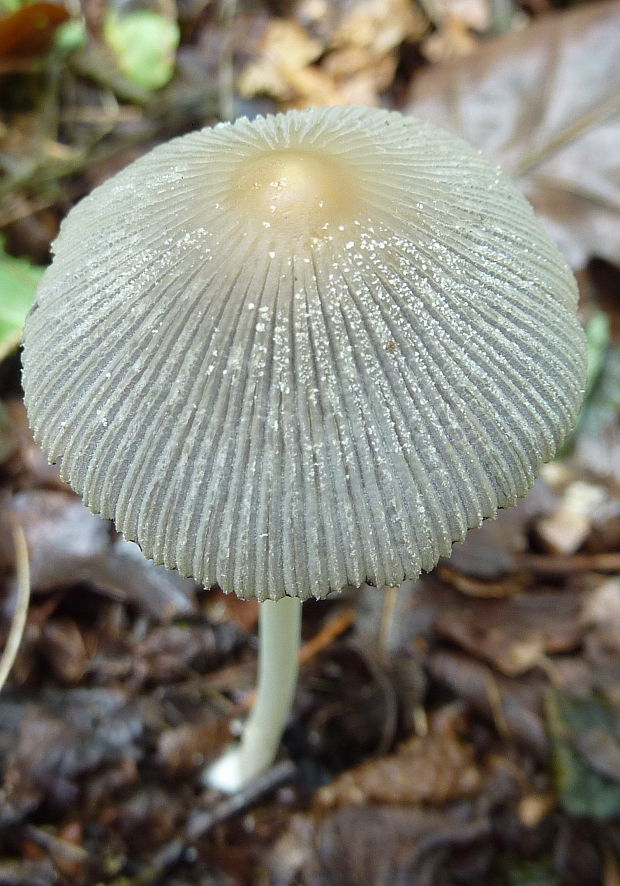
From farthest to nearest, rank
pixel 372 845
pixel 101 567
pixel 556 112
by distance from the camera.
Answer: pixel 556 112 < pixel 101 567 < pixel 372 845

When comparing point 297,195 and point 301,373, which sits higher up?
point 297,195

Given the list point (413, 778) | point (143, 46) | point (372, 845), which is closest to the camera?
point (372, 845)

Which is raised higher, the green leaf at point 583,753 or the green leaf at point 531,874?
the green leaf at point 583,753

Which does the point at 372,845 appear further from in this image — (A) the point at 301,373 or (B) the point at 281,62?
(B) the point at 281,62

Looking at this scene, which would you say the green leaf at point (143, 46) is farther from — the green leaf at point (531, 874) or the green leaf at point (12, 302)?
the green leaf at point (531, 874)

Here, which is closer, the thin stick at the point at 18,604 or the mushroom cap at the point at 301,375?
the mushroom cap at the point at 301,375

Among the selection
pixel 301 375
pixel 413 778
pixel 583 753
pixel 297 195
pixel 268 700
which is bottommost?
pixel 413 778

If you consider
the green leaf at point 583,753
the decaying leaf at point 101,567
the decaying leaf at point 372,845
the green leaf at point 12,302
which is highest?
the green leaf at point 12,302

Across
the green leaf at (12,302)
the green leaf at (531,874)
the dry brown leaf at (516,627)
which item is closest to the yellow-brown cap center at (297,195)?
the green leaf at (12,302)

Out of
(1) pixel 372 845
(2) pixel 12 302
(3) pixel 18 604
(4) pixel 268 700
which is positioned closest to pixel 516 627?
(1) pixel 372 845

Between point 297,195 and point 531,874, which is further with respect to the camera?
point 531,874
